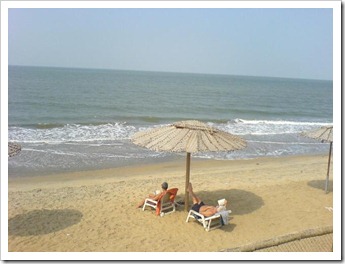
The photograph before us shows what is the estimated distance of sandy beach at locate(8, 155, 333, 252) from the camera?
6.07 m

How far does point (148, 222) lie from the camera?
6820mm

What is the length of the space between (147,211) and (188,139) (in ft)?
6.13

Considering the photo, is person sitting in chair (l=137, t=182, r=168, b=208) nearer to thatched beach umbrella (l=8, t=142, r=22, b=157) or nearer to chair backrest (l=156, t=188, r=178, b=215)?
chair backrest (l=156, t=188, r=178, b=215)

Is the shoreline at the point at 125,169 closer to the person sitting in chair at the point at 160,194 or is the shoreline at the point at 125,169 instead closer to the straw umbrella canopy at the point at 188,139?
the person sitting in chair at the point at 160,194

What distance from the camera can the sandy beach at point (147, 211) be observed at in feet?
19.9

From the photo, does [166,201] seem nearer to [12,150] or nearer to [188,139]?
[188,139]

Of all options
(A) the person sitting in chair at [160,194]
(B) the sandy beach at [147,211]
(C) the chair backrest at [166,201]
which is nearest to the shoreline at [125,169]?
(B) the sandy beach at [147,211]

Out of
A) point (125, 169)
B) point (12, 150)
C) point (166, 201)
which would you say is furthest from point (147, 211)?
point (125, 169)

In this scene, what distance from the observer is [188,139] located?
6.46 metres

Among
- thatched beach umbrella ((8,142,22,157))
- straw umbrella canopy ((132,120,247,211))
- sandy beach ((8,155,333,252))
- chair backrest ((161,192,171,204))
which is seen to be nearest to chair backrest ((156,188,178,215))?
chair backrest ((161,192,171,204))

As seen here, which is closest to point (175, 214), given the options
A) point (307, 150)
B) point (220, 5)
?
point (220, 5)

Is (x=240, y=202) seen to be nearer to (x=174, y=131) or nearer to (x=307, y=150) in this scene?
(x=174, y=131)

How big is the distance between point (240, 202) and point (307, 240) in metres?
2.18

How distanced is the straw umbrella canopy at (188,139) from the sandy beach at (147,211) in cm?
148
